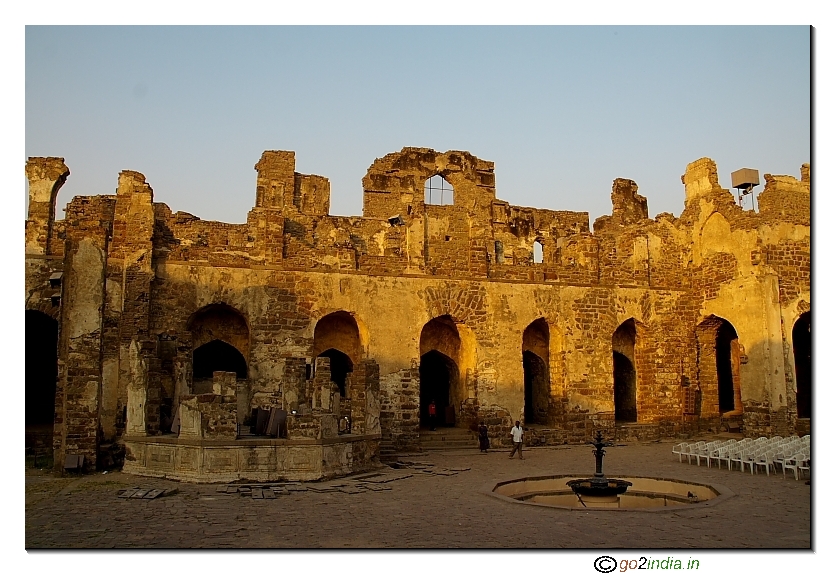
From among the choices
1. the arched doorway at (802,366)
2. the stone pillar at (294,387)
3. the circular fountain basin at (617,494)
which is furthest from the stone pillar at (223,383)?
the arched doorway at (802,366)

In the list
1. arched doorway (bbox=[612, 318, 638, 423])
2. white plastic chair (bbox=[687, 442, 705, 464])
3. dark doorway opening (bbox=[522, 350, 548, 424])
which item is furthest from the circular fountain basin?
arched doorway (bbox=[612, 318, 638, 423])

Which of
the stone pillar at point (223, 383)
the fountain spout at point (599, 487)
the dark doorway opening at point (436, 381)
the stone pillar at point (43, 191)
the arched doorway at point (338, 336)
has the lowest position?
the fountain spout at point (599, 487)

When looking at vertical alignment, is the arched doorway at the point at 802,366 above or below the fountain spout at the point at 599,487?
above

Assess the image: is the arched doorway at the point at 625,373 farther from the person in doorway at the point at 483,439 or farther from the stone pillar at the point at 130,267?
the stone pillar at the point at 130,267

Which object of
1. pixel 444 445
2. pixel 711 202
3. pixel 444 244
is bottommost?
pixel 444 445

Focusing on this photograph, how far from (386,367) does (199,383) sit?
4.44 metres

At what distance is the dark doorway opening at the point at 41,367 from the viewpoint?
1967 centimetres

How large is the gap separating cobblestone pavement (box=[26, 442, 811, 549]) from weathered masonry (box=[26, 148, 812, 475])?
2.14 meters

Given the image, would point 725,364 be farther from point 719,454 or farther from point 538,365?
point 719,454

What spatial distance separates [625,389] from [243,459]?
14072 millimetres

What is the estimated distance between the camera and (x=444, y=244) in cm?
2011

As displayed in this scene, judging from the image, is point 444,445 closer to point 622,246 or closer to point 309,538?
point 622,246

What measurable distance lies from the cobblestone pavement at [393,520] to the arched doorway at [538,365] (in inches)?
344

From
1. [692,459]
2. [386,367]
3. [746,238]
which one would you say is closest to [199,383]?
[386,367]
